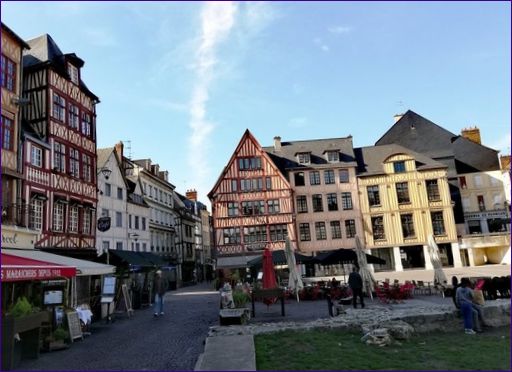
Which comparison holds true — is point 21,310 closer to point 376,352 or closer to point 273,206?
point 376,352

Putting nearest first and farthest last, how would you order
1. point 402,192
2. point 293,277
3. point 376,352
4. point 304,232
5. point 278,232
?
point 376,352
point 293,277
point 278,232
point 304,232
point 402,192

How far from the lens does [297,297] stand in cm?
1716

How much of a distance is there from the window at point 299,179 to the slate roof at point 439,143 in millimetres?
12205

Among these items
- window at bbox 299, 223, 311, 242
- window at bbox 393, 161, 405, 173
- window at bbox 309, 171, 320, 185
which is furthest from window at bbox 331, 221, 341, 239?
window at bbox 393, 161, 405, 173

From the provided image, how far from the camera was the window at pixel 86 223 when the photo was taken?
74.1 ft

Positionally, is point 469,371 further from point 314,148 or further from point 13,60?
point 314,148

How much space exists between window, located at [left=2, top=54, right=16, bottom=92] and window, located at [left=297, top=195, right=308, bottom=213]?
26.0 meters

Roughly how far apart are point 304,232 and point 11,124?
2620cm

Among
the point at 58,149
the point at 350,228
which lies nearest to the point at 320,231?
the point at 350,228

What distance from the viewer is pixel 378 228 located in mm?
37750

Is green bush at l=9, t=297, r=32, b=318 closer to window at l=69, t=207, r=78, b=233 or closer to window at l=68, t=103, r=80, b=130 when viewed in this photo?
window at l=69, t=207, r=78, b=233

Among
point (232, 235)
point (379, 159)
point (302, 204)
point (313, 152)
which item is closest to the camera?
point (232, 235)

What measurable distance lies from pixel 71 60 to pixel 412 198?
95.0 ft

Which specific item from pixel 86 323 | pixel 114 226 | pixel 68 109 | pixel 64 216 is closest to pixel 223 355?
pixel 86 323
